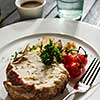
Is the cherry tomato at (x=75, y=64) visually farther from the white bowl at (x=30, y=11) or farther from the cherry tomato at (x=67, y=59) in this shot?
the white bowl at (x=30, y=11)

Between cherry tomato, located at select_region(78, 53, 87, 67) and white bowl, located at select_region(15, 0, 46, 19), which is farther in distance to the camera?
white bowl, located at select_region(15, 0, 46, 19)

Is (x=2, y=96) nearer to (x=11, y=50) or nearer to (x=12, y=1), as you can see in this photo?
(x=11, y=50)

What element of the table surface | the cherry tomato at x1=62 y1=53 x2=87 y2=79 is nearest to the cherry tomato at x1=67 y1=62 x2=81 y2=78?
the cherry tomato at x1=62 y1=53 x2=87 y2=79

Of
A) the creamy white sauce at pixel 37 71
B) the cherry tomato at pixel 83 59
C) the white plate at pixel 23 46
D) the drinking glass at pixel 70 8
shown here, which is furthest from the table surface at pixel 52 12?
the creamy white sauce at pixel 37 71

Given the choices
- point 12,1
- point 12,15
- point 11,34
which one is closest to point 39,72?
point 11,34

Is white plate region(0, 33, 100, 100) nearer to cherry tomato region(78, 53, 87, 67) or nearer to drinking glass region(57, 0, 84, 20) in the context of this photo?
cherry tomato region(78, 53, 87, 67)

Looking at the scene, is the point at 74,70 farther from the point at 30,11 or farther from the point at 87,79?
the point at 30,11

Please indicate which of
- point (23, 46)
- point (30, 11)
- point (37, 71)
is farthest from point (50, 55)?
point (30, 11)
